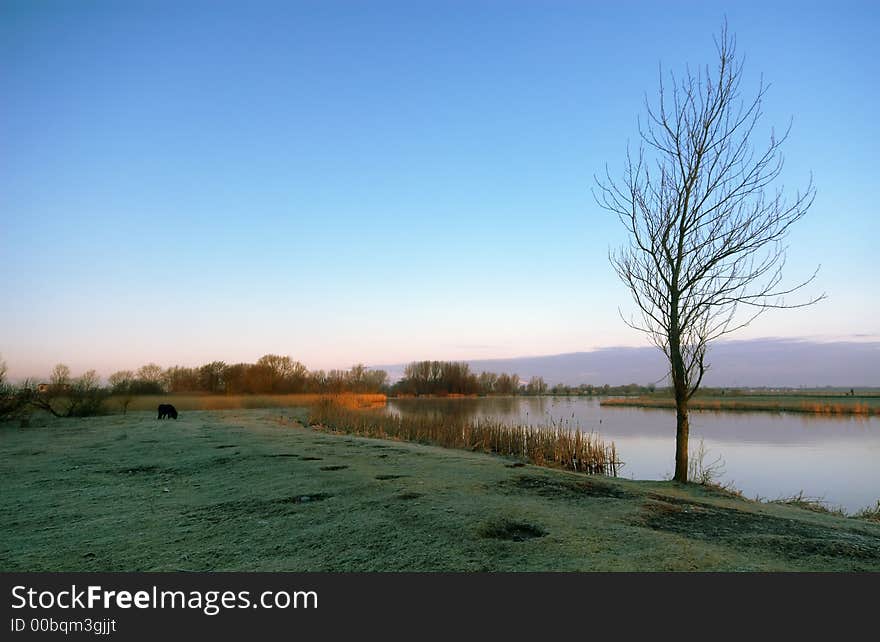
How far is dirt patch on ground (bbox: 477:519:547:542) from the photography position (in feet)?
11.8

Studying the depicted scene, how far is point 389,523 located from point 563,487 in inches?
104

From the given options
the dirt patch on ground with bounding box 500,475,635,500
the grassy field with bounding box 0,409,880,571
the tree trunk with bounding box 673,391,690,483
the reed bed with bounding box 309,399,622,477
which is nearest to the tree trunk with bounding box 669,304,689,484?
the tree trunk with bounding box 673,391,690,483

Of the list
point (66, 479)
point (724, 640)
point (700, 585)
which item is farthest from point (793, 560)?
point (66, 479)

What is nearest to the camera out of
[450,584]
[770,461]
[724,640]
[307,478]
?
[724,640]

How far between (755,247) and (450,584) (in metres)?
5.80

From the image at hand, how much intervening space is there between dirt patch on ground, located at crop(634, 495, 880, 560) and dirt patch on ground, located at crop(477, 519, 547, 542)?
3.16ft

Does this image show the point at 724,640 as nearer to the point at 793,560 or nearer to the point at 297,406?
the point at 793,560

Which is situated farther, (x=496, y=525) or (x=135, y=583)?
(x=496, y=525)

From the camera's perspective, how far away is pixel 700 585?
2674 mm

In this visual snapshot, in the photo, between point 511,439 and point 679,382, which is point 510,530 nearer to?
point 679,382

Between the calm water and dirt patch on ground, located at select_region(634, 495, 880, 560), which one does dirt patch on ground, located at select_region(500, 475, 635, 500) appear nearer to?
dirt patch on ground, located at select_region(634, 495, 880, 560)

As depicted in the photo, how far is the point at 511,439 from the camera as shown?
12.1 meters

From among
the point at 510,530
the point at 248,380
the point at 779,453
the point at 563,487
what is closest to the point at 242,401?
the point at 248,380

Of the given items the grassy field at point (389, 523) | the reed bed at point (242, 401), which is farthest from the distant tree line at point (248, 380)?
the grassy field at point (389, 523)
